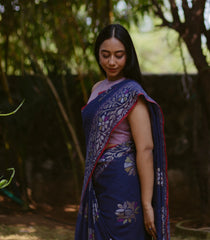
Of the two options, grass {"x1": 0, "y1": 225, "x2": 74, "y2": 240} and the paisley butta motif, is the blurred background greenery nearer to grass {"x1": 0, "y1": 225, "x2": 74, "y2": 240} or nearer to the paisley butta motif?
grass {"x1": 0, "y1": 225, "x2": 74, "y2": 240}

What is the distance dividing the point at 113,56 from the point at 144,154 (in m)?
0.39

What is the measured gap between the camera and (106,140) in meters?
1.60

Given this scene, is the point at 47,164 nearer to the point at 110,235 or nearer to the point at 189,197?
the point at 189,197

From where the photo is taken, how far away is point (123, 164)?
160cm

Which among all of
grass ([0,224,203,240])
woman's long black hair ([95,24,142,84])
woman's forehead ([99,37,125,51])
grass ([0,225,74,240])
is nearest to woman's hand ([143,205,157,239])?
woman's long black hair ([95,24,142,84])

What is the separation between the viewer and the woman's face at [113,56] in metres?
1.66

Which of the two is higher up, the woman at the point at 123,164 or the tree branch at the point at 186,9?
the tree branch at the point at 186,9

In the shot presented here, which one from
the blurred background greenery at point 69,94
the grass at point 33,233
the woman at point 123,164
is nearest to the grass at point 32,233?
the grass at point 33,233

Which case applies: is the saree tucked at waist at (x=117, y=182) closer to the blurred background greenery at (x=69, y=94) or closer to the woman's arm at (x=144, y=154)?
the woman's arm at (x=144, y=154)

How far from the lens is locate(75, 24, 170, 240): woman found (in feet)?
5.20

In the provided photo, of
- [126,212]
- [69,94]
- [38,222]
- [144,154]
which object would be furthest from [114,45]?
[69,94]

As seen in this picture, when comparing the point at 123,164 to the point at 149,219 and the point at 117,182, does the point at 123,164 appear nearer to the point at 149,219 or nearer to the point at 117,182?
the point at 117,182

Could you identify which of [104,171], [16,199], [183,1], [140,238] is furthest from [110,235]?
[16,199]

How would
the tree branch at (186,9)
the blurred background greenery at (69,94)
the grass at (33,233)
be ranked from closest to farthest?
the grass at (33,233) → the tree branch at (186,9) → the blurred background greenery at (69,94)
